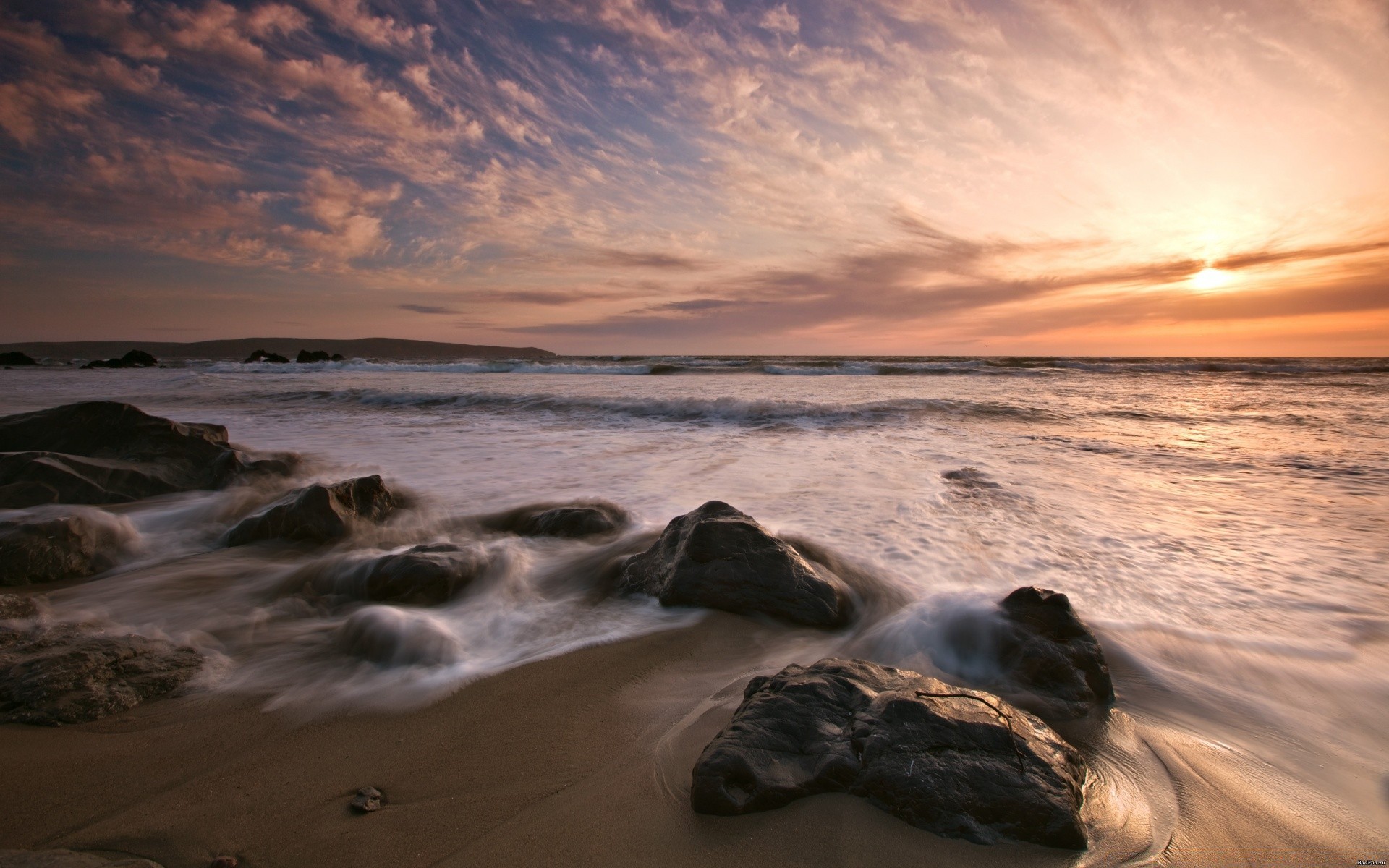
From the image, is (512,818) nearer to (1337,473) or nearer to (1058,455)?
(1058,455)

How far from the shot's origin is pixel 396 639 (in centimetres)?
255

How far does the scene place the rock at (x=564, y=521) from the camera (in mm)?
4148

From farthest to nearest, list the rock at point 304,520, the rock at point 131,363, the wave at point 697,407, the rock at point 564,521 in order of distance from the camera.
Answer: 1. the rock at point 131,363
2. the wave at point 697,407
3. the rock at point 564,521
4. the rock at point 304,520

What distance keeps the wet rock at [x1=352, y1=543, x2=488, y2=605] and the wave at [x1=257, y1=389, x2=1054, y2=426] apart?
23.2 feet

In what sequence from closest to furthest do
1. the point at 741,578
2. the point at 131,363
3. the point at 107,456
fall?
1. the point at 741,578
2. the point at 107,456
3. the point at 131,363

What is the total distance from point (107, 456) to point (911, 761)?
6822 millimetres

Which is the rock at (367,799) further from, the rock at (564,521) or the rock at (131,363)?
the rock at (131,363)

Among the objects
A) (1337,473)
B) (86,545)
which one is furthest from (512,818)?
(1337,473)

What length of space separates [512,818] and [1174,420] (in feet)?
37.4

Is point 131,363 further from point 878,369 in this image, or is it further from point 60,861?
point 60,861

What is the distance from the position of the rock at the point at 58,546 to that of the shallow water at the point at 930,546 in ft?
0.52

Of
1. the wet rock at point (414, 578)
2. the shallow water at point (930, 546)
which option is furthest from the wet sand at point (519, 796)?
the wet rock at point (414, 578)

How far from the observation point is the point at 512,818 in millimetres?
1584

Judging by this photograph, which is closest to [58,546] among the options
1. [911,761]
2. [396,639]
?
[396,639]
